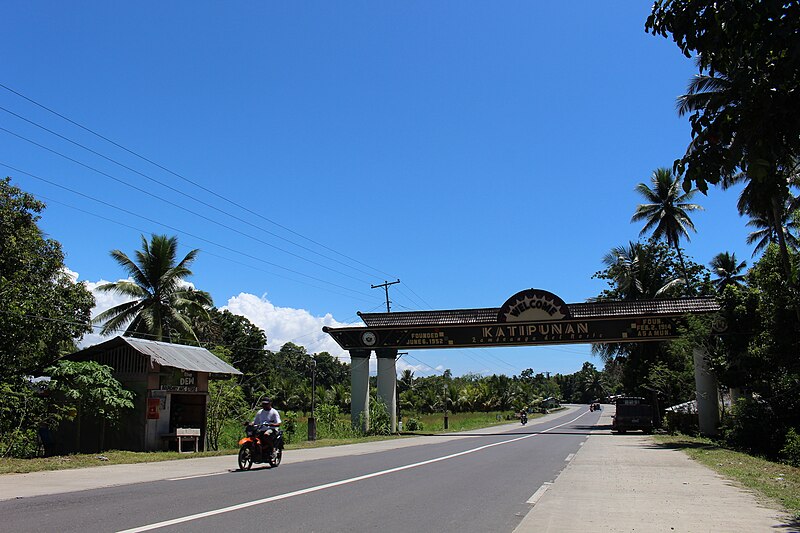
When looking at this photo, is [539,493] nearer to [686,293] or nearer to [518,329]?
[518,329]

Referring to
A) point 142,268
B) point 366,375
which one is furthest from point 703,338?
point 142,268

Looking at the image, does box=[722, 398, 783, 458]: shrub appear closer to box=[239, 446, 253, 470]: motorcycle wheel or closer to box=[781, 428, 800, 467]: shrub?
box=[781, 428, 800, 467]: shrub

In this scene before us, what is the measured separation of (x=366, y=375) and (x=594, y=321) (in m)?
12.8

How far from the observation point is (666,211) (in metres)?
43.9

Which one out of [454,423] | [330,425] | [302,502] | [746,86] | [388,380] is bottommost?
[454,423]

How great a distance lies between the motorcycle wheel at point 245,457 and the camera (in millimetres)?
13977

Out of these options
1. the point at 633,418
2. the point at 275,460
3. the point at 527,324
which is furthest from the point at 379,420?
the point at 275,460

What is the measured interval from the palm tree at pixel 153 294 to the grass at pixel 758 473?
26.4 metres

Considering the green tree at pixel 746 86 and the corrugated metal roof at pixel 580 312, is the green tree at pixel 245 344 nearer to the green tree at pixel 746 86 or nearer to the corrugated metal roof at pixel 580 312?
the corrugated metal roof at pixel 580 312

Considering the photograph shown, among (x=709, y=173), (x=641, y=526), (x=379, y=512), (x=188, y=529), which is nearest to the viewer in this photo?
(x=709, y=173)

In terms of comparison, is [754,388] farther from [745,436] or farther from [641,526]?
[641,526]

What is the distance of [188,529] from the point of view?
275 inches

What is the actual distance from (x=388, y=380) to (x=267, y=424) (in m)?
21.0

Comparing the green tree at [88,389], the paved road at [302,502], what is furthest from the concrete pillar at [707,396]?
the green tree at [88,389]
